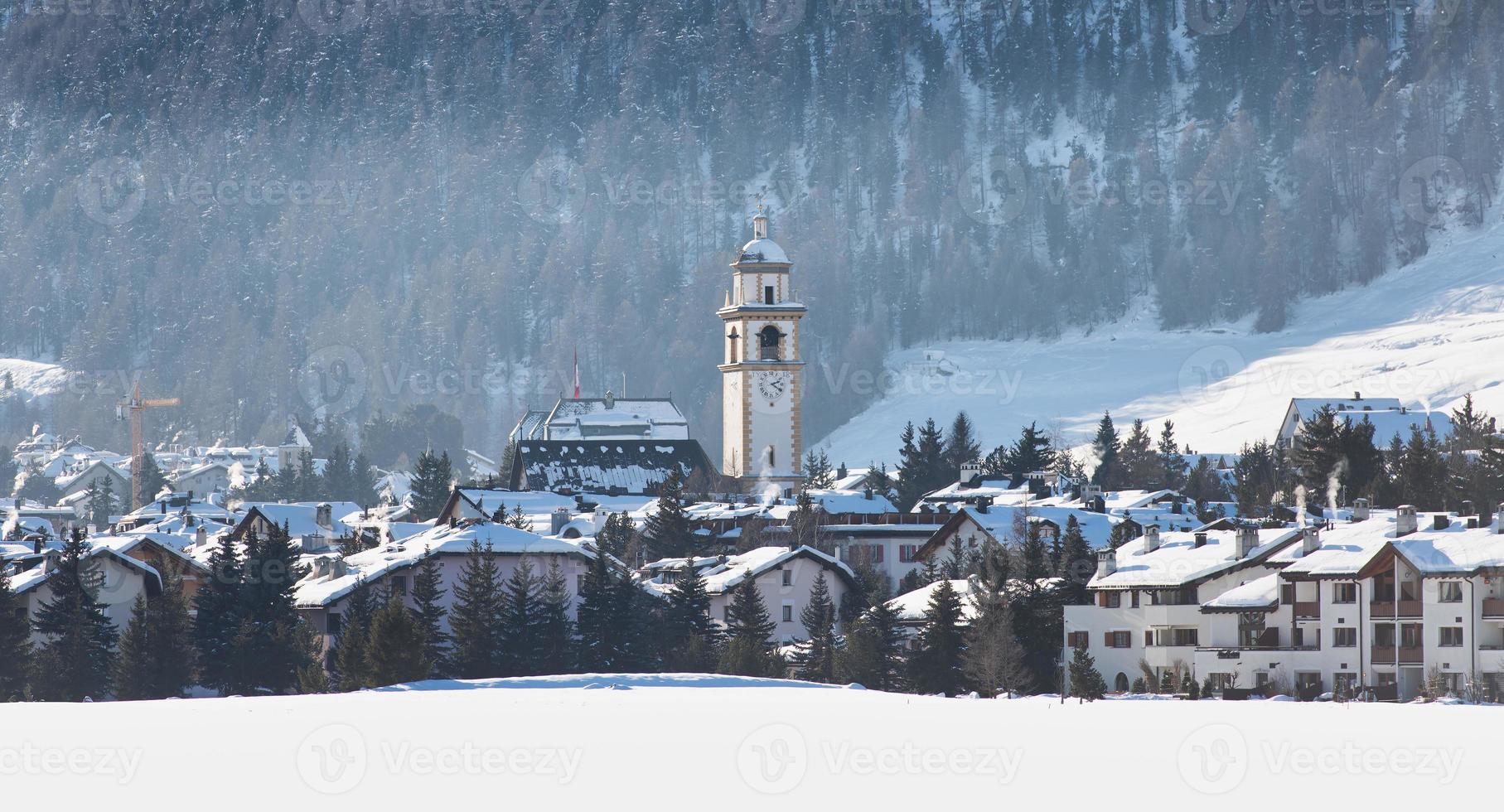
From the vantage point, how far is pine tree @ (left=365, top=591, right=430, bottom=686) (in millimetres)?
73375

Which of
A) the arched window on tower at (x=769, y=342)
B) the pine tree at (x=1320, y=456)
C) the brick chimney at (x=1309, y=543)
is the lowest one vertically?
the brick chimney at (x=1309, y=543)

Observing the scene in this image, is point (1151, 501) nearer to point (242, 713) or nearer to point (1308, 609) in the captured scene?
point (1308, 609)

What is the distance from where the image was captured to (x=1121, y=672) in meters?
78.4

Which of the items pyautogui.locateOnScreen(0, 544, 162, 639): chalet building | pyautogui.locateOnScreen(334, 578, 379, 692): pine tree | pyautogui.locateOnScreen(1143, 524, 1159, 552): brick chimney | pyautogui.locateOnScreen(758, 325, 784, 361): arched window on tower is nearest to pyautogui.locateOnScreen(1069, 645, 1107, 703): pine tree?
pyautogui.locateOnScreen(1143, 524, 1159, 552): brick chimney

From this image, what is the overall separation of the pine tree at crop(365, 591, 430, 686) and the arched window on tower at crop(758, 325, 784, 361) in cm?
8090

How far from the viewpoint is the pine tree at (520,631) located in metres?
78.6

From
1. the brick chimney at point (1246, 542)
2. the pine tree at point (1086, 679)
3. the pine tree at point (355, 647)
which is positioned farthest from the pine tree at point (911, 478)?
the pine tree at point (1086, 679)

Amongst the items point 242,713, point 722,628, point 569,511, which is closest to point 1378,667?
point 722,628

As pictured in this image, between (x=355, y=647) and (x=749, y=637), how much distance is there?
1531cm

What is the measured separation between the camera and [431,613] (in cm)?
8200

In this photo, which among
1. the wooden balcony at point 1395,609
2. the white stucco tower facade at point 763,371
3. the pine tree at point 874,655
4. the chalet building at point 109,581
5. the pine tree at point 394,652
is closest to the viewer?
the wooden balcony at point 1395,609

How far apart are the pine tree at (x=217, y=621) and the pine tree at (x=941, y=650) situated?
22339mm

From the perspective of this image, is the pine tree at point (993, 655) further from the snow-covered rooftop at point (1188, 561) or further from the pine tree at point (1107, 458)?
the pine tree at point (1107, 458)

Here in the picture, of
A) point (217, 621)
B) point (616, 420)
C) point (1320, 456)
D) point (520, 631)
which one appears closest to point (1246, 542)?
point (520, 631)
